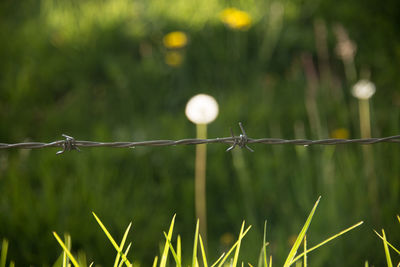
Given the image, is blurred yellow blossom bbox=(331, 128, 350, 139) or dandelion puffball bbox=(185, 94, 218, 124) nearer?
dandelion puffball bbox=(185, 94, 218, 124)

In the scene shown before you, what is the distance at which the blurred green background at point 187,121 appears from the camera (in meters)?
1.79

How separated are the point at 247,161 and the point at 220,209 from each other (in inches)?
12.9

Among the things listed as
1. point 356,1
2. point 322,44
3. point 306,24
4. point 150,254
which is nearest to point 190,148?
point 150,254

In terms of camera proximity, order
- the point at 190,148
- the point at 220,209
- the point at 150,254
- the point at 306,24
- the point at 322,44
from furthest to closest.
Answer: the point at 306,24, the point at 322,44, the point at 190,148, the point at 220,209, the point at 150,254

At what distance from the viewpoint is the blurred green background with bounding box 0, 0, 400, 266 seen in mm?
1789

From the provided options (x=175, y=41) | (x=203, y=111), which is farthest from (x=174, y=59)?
(x=203, y=111)

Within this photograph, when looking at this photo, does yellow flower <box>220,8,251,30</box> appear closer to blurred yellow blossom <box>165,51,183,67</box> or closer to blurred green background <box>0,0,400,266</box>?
blurred green background <box>0,0,400,266</box>

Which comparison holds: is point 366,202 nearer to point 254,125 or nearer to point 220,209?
point 220,209

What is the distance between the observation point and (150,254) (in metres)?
1.82

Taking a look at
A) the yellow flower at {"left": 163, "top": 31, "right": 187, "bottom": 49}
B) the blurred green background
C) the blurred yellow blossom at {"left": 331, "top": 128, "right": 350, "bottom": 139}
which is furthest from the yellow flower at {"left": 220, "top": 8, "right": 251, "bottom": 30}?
the blurred yellow blossom at {"left": 331, "top": 128, "right": 350, "bottom": 139}

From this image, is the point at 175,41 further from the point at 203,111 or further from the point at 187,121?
the point at 203,111

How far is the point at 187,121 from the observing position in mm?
2707

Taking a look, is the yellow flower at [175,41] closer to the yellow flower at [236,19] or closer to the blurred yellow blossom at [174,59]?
the blurred yellow blossom at [174,59]

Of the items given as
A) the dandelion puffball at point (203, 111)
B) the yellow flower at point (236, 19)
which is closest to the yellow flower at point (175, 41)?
the yellow flower at point (236, 19)
